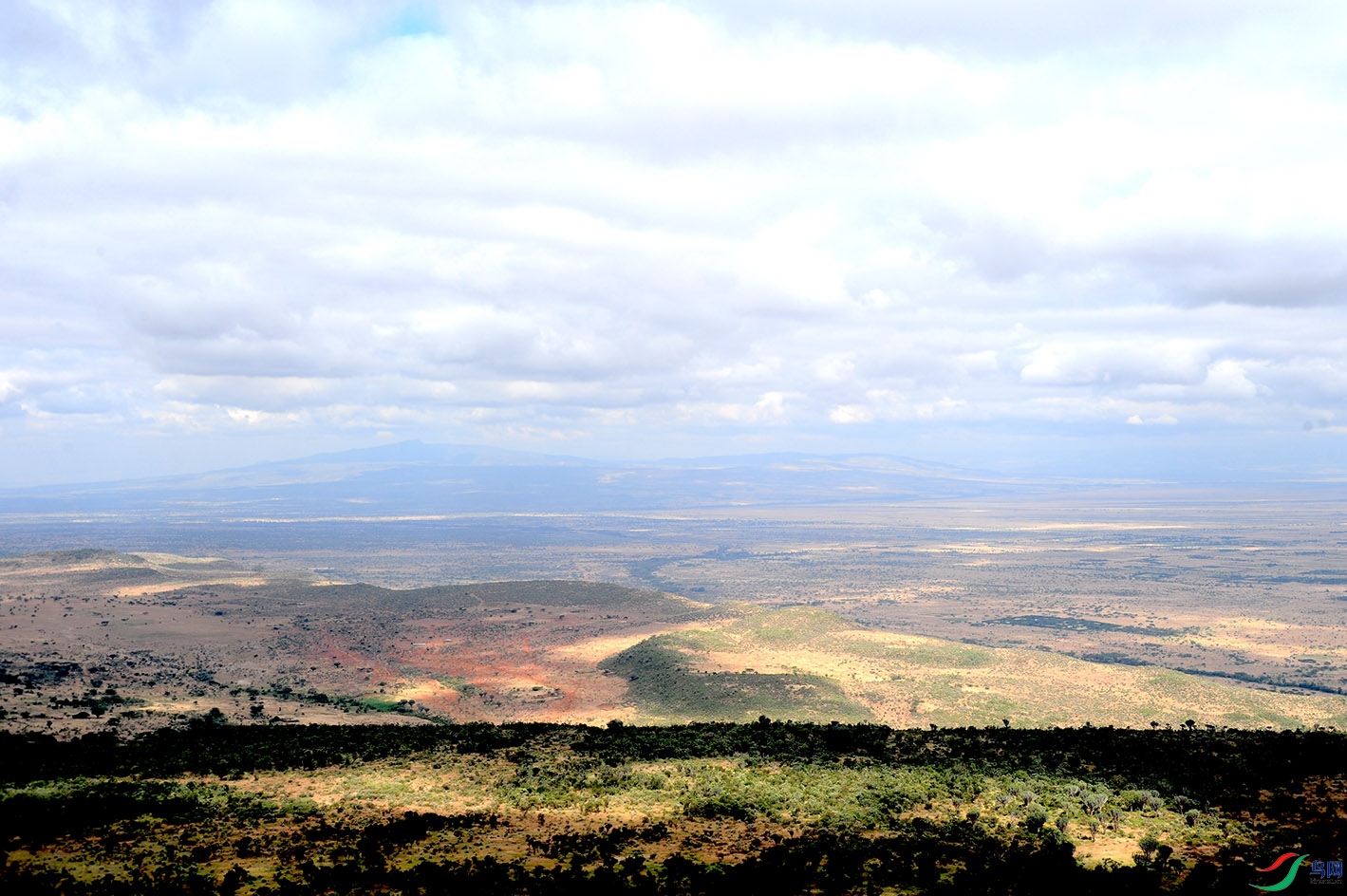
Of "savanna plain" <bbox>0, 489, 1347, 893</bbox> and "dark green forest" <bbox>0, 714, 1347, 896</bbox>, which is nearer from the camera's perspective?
"dark green forest" <bbox>0, 714, 1347, 896</bbox>

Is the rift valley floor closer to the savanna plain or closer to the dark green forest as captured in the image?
the savanna plain

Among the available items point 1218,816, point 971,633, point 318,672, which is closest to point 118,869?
point 1218,816

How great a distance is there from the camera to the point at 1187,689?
56.1m

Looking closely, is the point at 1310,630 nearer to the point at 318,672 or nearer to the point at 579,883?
the point at 318,672

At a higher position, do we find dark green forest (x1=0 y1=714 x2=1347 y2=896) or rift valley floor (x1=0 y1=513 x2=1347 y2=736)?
dark green forest (x1=0 y1=714 x2=1347 y2=896)

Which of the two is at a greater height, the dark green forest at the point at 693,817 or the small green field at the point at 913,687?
the dark green forest at the point at 693,817

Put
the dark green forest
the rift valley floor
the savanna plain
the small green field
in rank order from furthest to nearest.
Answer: the small green field, the rift valley floor, the savanna plain, the dark green forest

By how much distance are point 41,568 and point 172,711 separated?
9513 centimetres

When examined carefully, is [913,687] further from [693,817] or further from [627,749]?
[693,817]

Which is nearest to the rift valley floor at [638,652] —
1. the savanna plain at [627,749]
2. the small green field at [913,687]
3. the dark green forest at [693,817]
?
the small green field at [913,687]

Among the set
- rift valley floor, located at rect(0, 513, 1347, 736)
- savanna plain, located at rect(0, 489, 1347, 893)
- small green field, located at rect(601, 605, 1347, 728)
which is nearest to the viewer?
savanna plain, located at rect(0, 489, 1347, 893)

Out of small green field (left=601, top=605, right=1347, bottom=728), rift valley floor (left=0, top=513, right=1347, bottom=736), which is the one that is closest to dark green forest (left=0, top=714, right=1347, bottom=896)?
rift valley floor (left=0, top=513, right=1347, bottom=736)

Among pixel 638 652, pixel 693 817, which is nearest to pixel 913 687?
pixel 638 652

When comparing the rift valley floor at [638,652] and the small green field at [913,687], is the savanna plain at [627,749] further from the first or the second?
the rift valley floor at [638,652]
